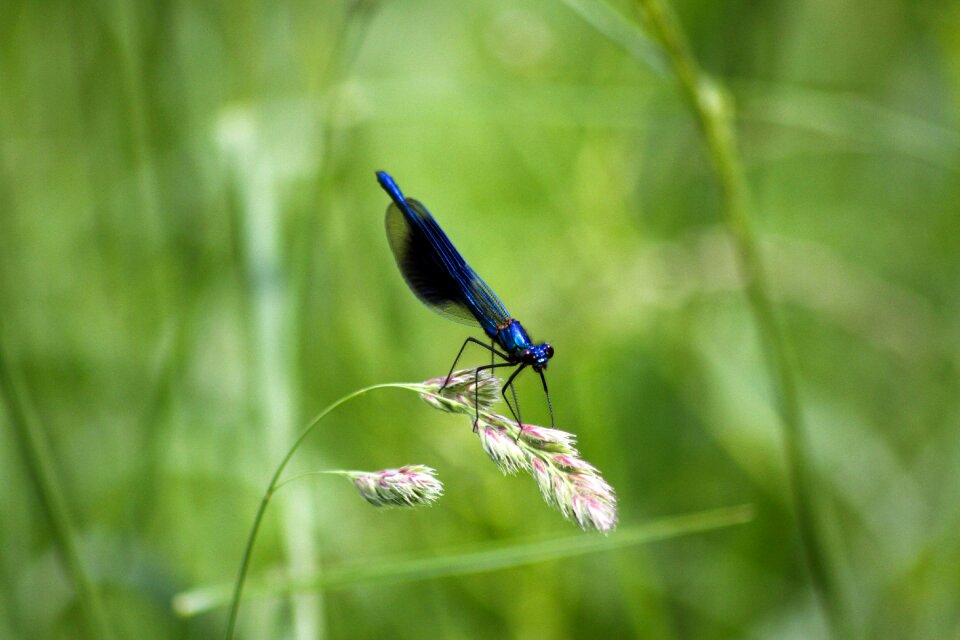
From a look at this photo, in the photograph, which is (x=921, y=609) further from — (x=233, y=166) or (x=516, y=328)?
(x=233, y=166)

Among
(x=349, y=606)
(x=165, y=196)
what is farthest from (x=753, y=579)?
(x=165, y=196)

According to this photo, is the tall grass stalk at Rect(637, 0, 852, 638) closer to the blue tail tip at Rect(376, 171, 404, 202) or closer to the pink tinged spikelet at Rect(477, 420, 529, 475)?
the blue tail tip at Rect(376, 171, 404, 202)

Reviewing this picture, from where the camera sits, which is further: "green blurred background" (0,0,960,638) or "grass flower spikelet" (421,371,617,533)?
"green blurred background" (0,0,960,638)

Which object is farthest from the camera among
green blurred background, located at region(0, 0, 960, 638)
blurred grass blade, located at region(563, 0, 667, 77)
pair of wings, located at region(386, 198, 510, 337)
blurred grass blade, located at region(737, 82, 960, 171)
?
blurred grass blade, located at region(737, 82, 960, 171)

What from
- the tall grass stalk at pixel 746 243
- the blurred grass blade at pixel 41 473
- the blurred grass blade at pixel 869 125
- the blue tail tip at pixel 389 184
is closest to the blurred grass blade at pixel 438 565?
the blurred grass blade at pixel 41 473

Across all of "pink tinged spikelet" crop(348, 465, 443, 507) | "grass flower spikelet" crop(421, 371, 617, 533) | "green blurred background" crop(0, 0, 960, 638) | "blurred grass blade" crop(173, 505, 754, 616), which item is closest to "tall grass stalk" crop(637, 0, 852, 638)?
"green blurred background" crop(0, 0, 960, 638)

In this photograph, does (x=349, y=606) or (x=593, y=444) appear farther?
(x=593, y=444)

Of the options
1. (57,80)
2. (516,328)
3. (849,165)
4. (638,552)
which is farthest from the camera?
(849,165)

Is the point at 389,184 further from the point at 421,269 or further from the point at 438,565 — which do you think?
the point at 438,565
